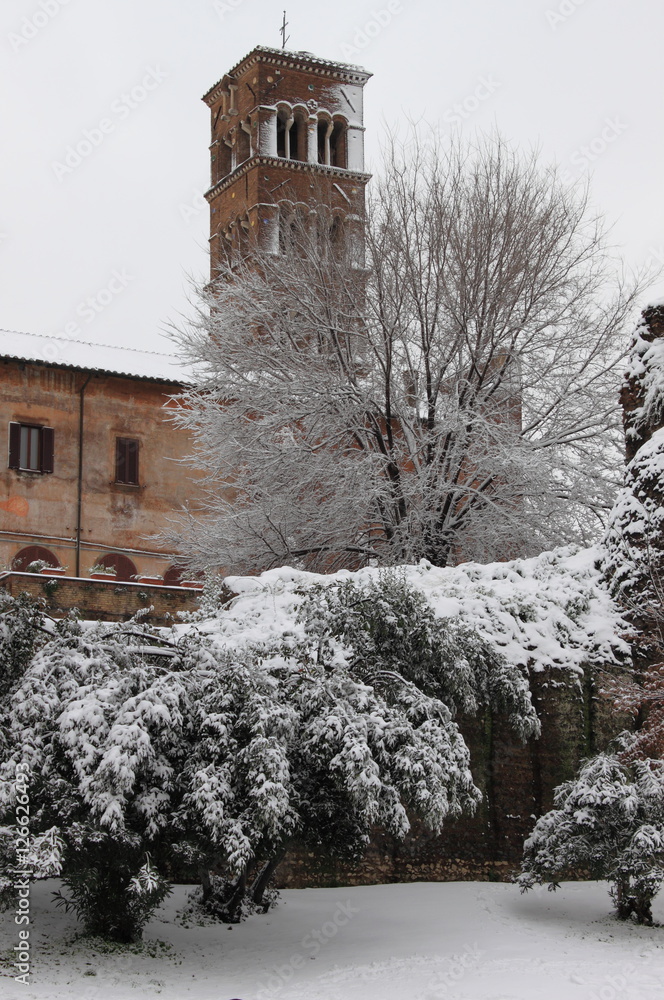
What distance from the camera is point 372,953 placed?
37.2ft

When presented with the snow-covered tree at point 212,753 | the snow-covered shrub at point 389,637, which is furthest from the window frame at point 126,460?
the snow-covered tree at point 212,753

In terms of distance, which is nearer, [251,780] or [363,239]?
[251,780]

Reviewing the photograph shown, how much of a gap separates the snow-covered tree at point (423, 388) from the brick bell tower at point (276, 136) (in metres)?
15.7

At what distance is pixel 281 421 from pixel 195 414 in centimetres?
293

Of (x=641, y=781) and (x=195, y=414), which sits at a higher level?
(x=195, y=414)

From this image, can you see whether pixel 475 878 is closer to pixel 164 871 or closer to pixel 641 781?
pixel 641 781

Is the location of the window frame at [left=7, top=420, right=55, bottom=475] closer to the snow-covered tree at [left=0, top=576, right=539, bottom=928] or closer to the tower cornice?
the tower cornice

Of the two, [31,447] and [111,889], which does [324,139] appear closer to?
[31,447]

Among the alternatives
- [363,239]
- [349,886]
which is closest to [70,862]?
[349,886]

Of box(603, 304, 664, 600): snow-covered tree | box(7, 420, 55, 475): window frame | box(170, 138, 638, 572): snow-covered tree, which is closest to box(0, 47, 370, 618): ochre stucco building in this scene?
box(7, 420, 55, 475): window frame

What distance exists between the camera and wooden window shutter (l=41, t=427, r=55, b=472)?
2930 centimetres

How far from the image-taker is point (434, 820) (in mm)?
11172

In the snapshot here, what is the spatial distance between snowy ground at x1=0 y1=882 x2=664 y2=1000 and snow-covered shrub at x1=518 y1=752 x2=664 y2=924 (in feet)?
1.28

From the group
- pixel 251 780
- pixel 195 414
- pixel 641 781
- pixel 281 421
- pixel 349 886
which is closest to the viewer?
pixel 251 780
